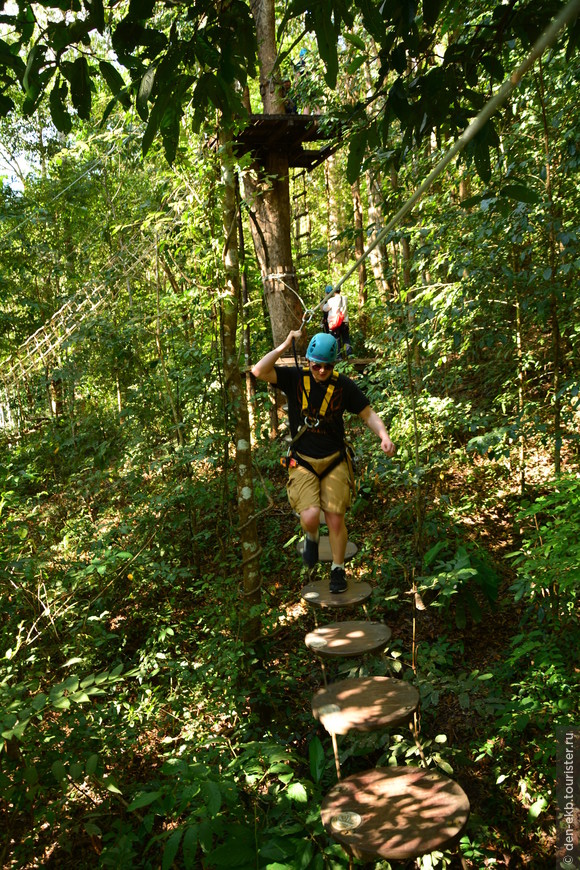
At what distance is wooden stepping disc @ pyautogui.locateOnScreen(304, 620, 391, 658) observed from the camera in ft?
10.3

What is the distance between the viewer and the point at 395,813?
238 centimetres

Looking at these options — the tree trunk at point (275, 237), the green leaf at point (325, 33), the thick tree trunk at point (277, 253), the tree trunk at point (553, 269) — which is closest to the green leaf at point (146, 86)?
the green leaf at point (325, 33)

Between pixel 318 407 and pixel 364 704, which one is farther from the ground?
pixel 318 407

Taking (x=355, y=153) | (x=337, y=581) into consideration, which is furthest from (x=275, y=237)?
(x=355, y=153)

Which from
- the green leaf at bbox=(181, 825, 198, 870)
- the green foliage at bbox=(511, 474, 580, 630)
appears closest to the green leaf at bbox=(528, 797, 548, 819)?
the green foliage at bbox=(511, 474, 580, 630)

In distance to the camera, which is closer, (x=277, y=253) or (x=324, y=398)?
(x=324, y=398)

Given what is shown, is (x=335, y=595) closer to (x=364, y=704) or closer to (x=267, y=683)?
(x=364, y=704)

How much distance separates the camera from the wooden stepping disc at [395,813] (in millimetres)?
2174

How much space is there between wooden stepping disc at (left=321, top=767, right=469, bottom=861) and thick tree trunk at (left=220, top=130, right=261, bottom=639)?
209cm

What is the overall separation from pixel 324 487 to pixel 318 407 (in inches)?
22.2

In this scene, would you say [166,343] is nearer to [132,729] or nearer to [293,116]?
[293,116]

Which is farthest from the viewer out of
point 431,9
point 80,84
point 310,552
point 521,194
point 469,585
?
point 469,585

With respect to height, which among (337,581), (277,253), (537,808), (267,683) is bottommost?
(537,808)

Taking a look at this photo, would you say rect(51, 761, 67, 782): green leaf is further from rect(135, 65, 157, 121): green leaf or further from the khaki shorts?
rect(135, 65, 157, 121): green leaf
